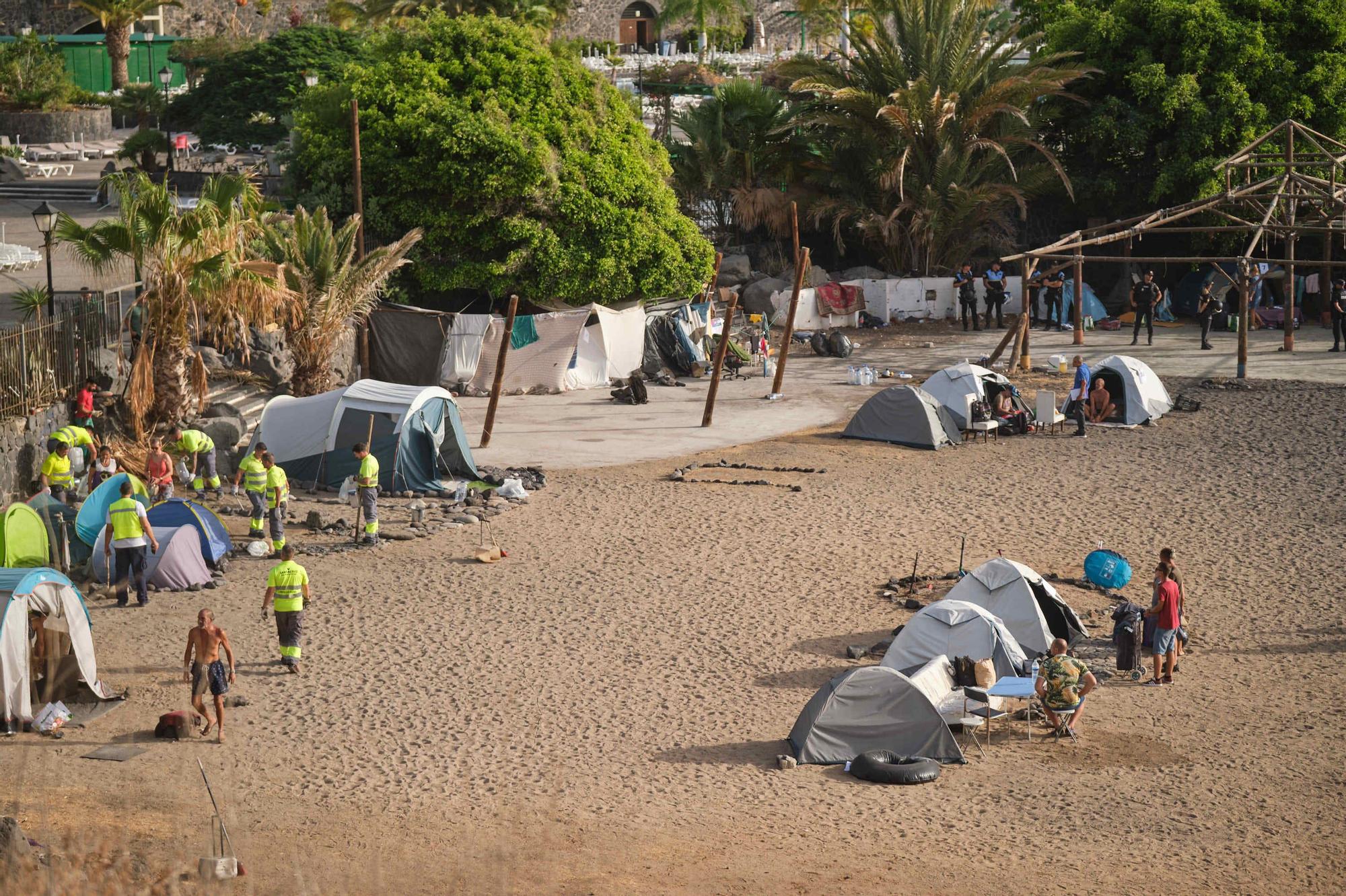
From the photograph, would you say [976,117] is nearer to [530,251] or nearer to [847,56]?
[847,56]

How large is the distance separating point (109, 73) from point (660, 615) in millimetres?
54593

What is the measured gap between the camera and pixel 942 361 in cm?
3033

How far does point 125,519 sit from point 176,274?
5.90 meters

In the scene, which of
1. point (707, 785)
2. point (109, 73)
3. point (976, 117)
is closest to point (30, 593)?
point (707, 785)

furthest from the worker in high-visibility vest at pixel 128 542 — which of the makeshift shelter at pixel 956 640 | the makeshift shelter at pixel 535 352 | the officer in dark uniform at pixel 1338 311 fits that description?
the officer in dark uniform at pixel 1338 311

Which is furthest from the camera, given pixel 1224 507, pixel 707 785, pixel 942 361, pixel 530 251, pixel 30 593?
pixel 942 361

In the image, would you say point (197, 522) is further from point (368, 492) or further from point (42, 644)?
point (42, 644)

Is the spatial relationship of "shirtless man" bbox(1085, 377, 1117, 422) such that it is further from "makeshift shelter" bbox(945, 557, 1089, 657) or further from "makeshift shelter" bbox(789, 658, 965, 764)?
"makeshift shelter" bbox(789, 658, 965, 764)

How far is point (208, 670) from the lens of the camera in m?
12.9

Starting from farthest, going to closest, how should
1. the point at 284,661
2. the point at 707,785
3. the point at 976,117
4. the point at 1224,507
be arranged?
the point at 976,117, the point at 1224,507, the point at 284,661, the point at 707,785

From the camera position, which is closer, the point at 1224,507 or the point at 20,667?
the point at 20,667

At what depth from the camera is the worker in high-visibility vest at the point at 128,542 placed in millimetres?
16000

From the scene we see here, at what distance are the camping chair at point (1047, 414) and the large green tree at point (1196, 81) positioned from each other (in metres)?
11.1

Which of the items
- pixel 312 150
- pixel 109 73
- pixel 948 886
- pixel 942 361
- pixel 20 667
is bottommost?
pixel 948 886
